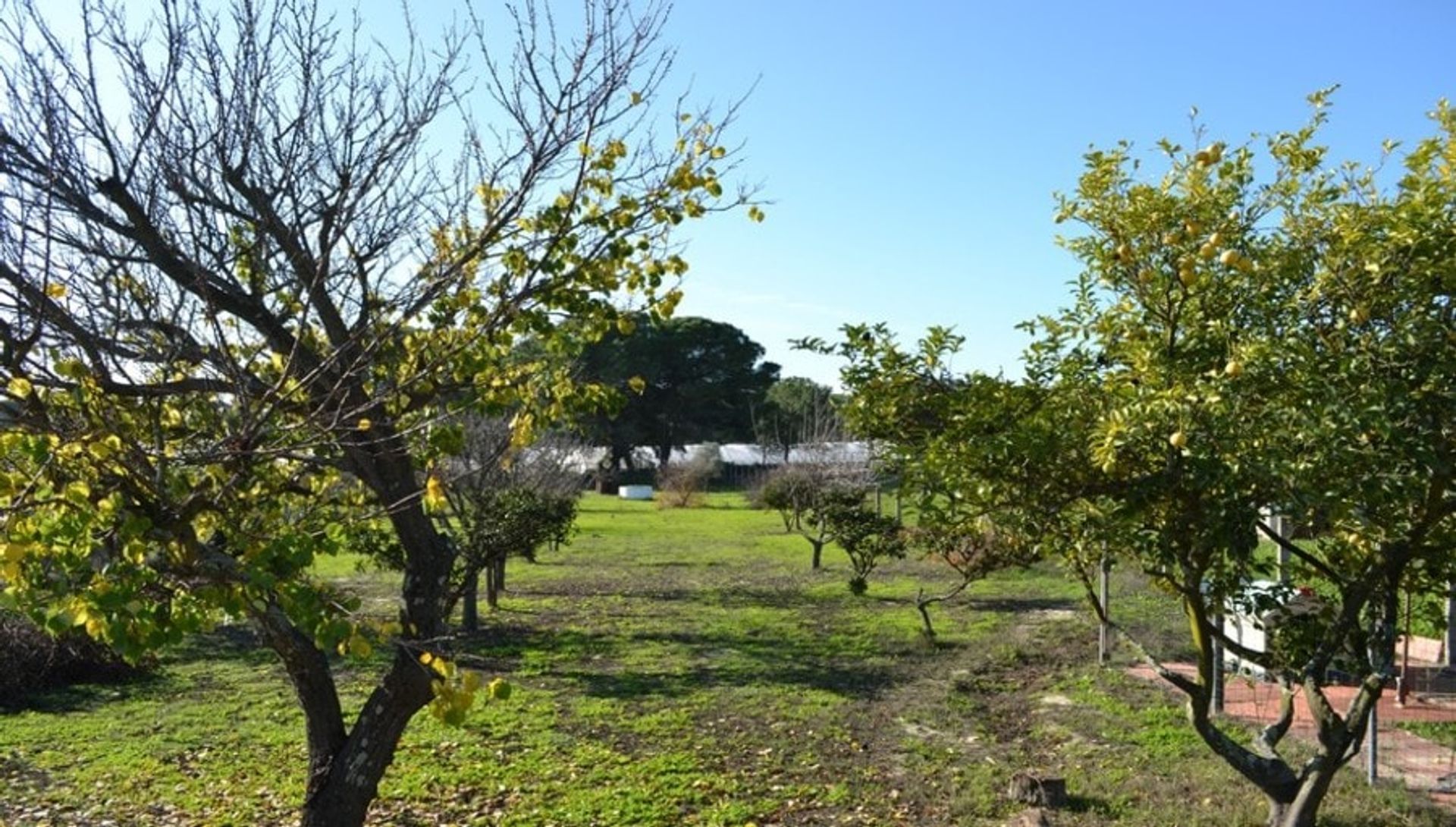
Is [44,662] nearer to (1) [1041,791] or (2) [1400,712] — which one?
(1) [1041,791]

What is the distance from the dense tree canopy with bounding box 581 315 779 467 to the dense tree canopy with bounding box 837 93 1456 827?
41.3 meters

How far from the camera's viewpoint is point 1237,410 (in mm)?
3545

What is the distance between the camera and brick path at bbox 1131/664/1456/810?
22.9 ft

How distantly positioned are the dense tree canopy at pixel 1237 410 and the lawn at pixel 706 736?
5.84 feet

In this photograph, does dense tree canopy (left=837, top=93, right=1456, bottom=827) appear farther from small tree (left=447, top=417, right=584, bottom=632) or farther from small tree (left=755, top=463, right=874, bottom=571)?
small tree (left=755, top=463, right=874, bottom=571)

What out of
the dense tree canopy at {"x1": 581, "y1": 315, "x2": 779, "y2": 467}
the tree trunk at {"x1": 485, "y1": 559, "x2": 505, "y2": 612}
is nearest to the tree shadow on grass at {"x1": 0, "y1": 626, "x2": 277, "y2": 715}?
the tree trunk at {"x1": 485, "y1": 559, "x2": 505, "y2": 612}

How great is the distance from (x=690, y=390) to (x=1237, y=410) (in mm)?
46098

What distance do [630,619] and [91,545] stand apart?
12.5 metres

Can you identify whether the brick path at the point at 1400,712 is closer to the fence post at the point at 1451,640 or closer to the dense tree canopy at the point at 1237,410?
the fence post at the point at 1451,640

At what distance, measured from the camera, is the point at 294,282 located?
175 inches

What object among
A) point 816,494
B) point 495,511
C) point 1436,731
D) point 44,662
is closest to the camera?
point 1436,731

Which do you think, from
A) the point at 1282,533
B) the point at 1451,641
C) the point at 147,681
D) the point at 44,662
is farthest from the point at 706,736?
the point at 1451,641

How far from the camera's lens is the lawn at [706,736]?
6.69 metres

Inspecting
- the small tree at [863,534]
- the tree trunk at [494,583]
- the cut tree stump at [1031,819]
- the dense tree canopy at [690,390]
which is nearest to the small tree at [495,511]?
the tree trunk at [494,583]
